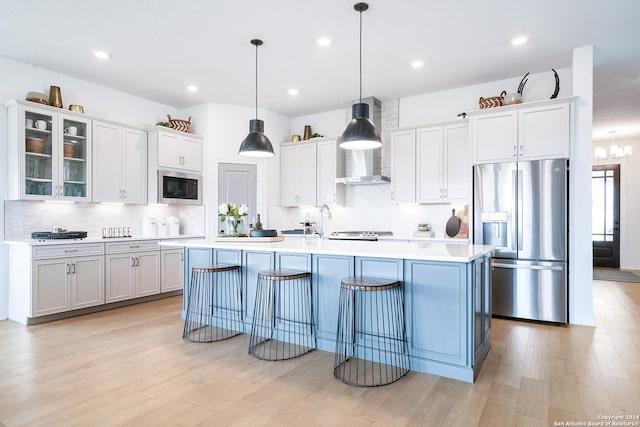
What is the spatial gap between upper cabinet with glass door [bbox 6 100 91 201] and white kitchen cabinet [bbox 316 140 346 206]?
326 cm

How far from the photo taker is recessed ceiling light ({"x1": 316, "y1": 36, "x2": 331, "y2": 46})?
3.92m

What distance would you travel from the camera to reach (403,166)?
18.3ft

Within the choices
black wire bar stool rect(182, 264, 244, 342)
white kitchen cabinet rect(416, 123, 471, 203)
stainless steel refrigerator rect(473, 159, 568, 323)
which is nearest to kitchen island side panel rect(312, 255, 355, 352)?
black wire bar stool rect(182, 264, 244, 342)

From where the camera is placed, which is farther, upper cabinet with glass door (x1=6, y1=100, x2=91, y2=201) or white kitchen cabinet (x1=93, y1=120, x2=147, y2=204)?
white kitchen cabinet (x1=93, y1=120, x2=147, y2=204)

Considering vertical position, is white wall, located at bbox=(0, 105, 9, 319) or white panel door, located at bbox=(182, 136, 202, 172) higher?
white panel door, located at bbox=(182, 136, 202, 172)

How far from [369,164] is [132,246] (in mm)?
3540

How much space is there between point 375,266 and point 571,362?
1.74m

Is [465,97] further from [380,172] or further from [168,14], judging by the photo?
[168,14]

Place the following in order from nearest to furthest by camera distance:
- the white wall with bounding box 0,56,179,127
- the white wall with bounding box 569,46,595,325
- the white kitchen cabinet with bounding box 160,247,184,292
Result: 1. the white wall with bounding box 569,46,595,325
2. the white wall with bounding box 0,56,179,127
3. the white kitchen cabinet with bounding box 160,247,184,292

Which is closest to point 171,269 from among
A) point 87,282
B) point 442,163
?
point 87,282

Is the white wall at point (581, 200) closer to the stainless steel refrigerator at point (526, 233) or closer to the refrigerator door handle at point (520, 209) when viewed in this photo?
the stainless steel refrigerator at point (526, 233)

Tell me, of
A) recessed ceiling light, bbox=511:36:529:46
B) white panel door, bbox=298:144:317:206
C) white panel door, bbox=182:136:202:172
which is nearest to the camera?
recessed ceiling light, bbox=511:36:529:46

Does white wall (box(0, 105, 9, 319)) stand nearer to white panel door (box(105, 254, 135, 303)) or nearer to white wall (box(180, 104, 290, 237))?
white panel door (box(105, 254, 135, 303))

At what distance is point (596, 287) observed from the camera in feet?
21.1
